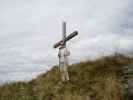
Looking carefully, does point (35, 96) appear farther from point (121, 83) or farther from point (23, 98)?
point (121, 83)

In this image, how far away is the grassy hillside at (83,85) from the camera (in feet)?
45.8

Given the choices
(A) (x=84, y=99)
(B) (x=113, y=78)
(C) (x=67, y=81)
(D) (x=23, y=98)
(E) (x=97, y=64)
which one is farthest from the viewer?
(E) (x=97, y=64)

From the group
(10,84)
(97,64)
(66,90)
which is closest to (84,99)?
(66,90)

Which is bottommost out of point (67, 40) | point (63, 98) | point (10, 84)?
point (10, 84)

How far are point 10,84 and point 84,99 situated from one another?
364 inches

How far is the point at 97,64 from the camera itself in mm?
18891

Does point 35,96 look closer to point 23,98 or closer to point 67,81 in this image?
point 23,98

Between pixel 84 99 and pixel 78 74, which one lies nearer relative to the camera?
pixel 84 99

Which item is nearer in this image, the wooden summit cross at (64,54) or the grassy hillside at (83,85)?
the grassy hillside at (83,85)

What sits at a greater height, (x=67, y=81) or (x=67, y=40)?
(x=67, y=40)

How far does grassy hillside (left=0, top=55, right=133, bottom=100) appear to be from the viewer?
13961mm

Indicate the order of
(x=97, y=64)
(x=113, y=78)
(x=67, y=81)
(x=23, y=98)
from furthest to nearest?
(x=97, y=64) < (x=67, y=81) < (x=23, y=98) < (x=113, y=78)

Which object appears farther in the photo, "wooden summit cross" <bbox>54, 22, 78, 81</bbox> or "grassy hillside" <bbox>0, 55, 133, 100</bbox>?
"wooden summit cross" <bbox>54, 22, 78, 81</bbox>

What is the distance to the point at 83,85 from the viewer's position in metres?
16.2
